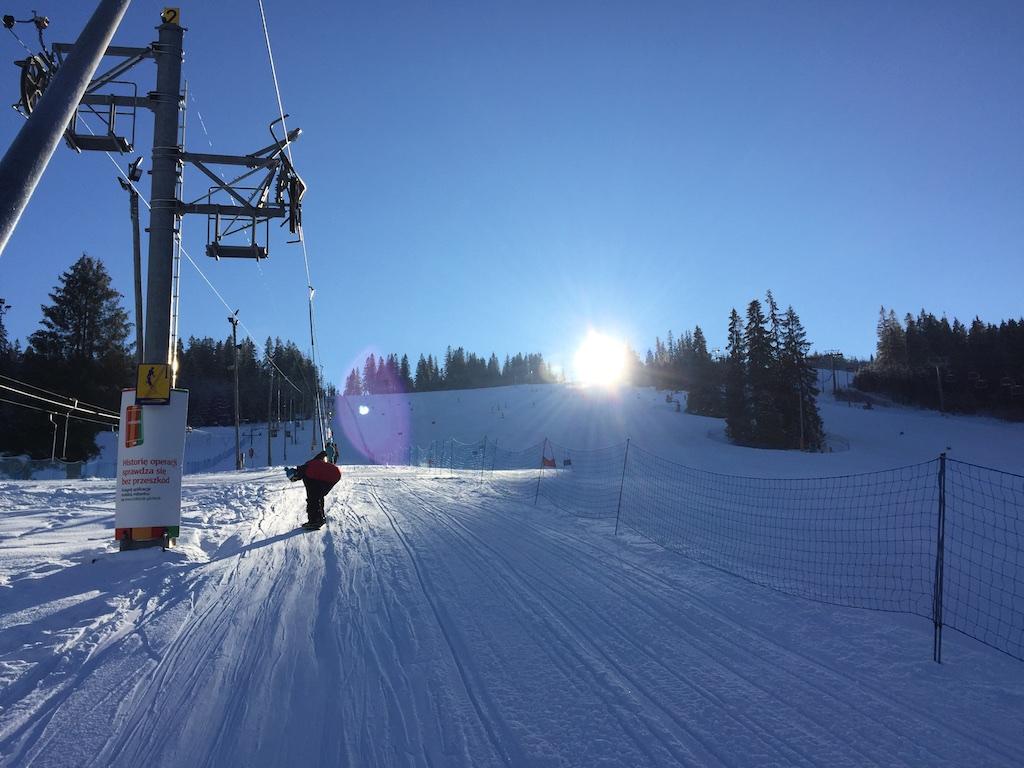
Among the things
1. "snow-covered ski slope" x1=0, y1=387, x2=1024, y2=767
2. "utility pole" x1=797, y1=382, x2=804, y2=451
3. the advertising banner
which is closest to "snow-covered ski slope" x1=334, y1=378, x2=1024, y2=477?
"utility pole" x1=797, y1=382, x2=804, y2=451

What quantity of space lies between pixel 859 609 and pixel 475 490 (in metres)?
13.7

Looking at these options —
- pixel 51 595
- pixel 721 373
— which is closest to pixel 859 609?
pixel 51 595

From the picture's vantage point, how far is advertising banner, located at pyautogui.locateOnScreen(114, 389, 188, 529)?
721 centimetres

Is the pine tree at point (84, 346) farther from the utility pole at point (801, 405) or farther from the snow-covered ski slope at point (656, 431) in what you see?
the utility pole at point (801, 405)

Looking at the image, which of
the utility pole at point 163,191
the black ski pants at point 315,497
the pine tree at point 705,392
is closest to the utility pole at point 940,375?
the pine tree at point 705,392

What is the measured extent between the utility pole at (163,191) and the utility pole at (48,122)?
5.31 meters

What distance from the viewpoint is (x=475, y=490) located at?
18.2m

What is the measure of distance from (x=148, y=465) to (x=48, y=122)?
582 cm

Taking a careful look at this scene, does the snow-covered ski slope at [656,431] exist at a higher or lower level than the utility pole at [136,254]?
lower

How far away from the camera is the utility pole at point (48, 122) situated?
266 centimetres

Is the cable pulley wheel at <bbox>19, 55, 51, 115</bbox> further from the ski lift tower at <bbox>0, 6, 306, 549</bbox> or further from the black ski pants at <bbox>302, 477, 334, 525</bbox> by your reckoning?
the black ski pants at <bbox>302, 477, 334, 525</bbox>

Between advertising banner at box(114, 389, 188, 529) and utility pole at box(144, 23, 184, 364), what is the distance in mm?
858

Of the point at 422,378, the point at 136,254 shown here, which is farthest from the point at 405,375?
the point at 136,254

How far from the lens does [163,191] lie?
8.06 metres
